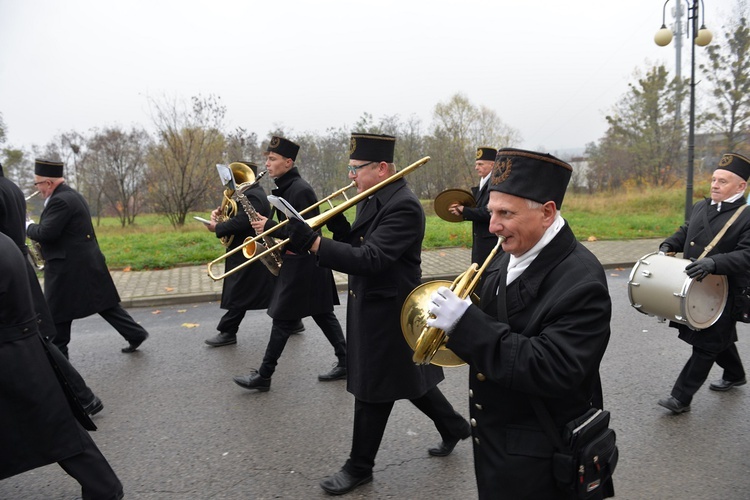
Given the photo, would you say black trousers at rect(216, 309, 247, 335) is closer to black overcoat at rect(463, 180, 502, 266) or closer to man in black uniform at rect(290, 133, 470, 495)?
black overcoat at rect(463, 180, 502, 266)

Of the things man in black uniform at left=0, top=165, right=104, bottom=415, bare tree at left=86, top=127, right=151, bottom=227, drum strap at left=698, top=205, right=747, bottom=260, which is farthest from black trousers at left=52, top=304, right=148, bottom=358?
bare tree at left=86, top=127, right=151, bottom=227

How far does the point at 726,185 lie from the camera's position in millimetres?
4336

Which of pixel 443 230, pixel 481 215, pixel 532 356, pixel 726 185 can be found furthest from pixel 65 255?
pixel 443 230

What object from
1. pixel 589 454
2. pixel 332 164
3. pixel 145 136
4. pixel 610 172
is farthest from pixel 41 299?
pixel 610 172

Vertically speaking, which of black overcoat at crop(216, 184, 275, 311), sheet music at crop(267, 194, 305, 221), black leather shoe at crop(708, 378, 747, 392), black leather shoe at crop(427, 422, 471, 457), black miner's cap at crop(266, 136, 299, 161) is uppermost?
black miner's cap at crop(266, 136, 299, 161)

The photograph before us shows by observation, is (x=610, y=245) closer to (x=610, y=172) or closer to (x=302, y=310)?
(x=302, y=310)

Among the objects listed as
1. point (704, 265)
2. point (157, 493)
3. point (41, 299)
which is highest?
point (704, 265)

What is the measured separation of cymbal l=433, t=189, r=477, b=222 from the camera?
655cm

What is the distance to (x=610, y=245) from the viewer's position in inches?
504

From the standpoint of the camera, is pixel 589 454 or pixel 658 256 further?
pixel 658 256

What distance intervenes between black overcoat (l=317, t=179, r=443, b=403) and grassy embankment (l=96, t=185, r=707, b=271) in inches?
229

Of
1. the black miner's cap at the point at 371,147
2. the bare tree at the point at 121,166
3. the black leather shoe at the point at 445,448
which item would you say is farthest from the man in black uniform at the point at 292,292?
the bare tree at the point at 121,166

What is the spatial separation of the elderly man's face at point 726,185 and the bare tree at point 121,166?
52.5 feet

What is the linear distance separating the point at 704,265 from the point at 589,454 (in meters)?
2.61
